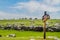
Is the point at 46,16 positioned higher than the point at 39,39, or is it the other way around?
the point at 46,16

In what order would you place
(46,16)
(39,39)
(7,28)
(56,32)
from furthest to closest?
(7,28) < (56,32) < (39,39) < (46,16)

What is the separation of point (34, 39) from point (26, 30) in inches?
709

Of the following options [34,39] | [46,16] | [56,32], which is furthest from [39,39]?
[56,32]

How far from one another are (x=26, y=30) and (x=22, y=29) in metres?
1.16

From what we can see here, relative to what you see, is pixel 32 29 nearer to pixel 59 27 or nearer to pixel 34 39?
pixel 59 27

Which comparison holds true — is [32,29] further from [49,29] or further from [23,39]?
[23,39]

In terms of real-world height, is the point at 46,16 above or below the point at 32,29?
above

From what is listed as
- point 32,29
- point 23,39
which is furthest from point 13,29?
point 23,39

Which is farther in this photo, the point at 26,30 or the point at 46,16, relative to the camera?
the point at 26,30

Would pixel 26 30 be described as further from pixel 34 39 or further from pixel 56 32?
pixel 34 39

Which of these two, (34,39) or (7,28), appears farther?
(7,28)

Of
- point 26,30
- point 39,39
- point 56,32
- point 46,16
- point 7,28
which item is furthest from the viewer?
point 7,28

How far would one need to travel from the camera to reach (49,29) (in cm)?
4806

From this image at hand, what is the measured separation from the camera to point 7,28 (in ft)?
177
